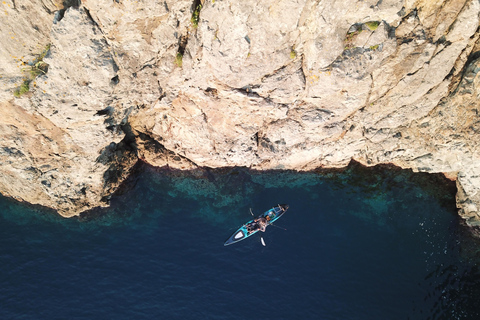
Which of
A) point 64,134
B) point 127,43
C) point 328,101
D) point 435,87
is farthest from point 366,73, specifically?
point 64,134

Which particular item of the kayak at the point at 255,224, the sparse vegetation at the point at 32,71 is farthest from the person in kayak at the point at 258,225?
the sparse vegetation at the point at 32,71

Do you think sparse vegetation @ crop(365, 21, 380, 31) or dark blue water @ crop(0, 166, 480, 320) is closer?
sparse vegetation @ crop(365, 21, 380, 31)

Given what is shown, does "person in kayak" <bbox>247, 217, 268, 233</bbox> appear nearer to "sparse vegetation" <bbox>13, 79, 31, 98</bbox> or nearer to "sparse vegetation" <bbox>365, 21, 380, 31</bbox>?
"sparse vegetation" <bbox>365, 21, 380, 31</bbox>

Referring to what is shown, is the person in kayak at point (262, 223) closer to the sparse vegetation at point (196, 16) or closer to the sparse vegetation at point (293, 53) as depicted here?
the sparse vegetation at point (293, 53)

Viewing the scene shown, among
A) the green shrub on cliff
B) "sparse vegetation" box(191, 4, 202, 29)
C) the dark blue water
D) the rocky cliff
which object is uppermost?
"sparse vegetation" box(191, 4, 202, 29)

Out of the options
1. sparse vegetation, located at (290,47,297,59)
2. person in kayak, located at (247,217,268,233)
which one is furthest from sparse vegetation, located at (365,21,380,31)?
person in kayak, located at (247,217,268,233)

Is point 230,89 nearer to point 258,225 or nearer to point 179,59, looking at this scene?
point 179,59
